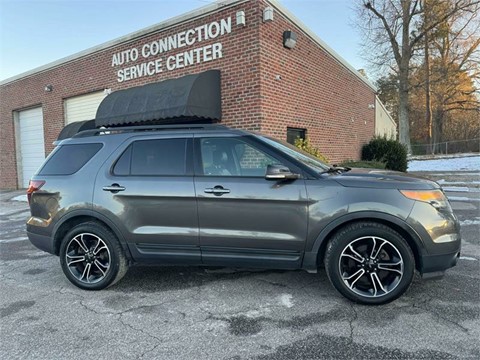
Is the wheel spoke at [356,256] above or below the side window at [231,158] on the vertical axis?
below

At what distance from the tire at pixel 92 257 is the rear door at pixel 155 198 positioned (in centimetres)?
21

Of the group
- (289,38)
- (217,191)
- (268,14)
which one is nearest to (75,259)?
(217,191)

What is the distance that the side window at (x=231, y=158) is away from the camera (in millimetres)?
3779

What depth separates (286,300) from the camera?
11.9ft

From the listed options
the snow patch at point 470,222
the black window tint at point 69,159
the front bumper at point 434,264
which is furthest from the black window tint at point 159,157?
the snow patch at point 470,222

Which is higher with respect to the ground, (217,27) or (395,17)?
(395,17)

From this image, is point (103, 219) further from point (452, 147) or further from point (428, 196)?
point (452, 147)

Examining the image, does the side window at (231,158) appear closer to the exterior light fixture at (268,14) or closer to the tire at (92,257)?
the tire at (92,257)

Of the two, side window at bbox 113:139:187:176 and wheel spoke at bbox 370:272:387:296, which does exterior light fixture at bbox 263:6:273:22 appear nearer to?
side window at bbox 113:139:187:176

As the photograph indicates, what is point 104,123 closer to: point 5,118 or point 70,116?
point 70,116

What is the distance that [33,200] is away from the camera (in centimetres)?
440

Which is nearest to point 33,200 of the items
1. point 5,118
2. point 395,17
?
point 5,118

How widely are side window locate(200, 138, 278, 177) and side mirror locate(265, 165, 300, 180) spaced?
0.23m

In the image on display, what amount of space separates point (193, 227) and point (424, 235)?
2.28m
